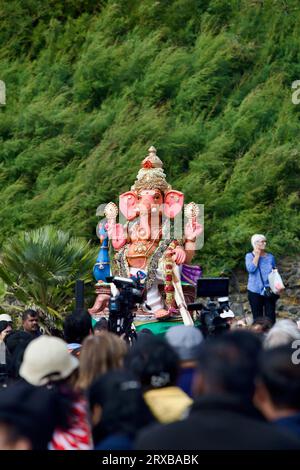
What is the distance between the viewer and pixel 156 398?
5.65 m

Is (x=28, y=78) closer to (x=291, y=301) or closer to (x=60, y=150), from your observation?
(x=60, y=150)

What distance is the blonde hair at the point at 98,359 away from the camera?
6.22 metres

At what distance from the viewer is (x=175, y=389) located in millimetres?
5766

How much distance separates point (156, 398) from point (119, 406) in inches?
19.6

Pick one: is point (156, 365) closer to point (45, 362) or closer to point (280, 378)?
point (45, 362)

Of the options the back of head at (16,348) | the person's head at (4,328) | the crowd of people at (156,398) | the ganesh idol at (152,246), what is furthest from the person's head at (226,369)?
the ganesh idol at (152,246)

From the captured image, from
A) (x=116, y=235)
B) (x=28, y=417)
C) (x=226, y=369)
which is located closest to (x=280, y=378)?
(x=226, y=369)

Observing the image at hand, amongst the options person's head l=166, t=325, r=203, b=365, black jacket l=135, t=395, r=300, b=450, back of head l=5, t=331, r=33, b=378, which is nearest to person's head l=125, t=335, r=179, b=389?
person's head l=166, t=325, r=203, b=365

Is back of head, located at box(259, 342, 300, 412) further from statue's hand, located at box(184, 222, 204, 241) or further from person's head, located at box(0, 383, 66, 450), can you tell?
statue's hand, located at box(184, 222, 204, 241)

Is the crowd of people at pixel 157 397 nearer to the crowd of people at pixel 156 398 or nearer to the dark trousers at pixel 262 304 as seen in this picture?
the crowd of people at pixel 156 398

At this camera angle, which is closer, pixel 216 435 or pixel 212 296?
pixel 216 435

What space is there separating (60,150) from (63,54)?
2.59 meters

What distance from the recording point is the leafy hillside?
19000mm

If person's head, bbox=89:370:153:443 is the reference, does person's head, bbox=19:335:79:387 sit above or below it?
above
